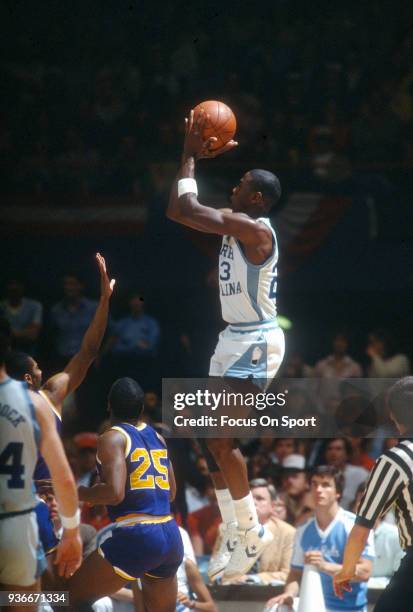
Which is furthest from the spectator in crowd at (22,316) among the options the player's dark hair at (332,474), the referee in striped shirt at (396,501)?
the referee in striped shirt at (396,501)

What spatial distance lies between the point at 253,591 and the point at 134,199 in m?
4.84

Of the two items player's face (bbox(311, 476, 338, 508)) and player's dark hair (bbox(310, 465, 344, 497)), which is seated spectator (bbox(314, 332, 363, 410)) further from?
player's face (bbox(311, 476, 338, 508))

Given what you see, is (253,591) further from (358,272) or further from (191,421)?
(358,272)

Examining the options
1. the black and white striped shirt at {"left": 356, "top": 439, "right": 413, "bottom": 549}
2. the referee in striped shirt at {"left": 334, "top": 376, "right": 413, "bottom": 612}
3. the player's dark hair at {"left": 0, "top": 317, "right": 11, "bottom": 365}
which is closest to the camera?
the player's dark hair at {"left": 0, "top": 317, "right": 11, "bottom": 365}

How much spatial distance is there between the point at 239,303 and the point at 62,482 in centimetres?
200

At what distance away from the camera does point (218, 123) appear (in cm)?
675

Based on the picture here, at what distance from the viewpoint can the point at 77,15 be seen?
13.8 m

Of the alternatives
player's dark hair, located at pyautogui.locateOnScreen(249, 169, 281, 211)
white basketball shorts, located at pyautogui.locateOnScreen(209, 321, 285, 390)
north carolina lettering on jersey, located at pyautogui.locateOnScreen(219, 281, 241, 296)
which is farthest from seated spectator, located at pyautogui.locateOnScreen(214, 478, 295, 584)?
player's dark hair, located at pyautogui.locateOnScreen(249, 169, 281, 211)

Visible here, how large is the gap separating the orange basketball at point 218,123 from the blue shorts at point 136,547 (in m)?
2.20

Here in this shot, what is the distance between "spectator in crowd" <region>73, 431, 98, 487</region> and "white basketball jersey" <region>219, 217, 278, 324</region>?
10.5 ft

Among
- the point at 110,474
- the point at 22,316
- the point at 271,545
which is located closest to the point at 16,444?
the point at 110,474

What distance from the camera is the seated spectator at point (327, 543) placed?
774 cm

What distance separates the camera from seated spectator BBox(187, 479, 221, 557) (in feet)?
30.8

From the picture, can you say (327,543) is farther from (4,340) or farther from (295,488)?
(4,340)
